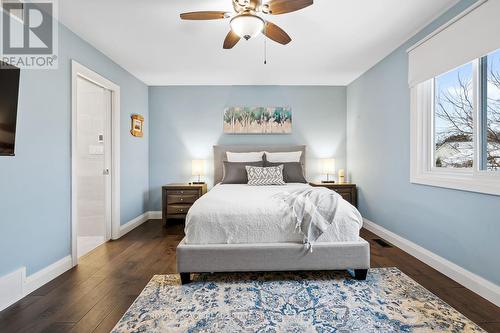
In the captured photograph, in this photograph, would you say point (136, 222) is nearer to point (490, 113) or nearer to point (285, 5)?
point (285, 5)

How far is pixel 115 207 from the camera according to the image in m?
3.76

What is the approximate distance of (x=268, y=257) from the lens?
2297 mm

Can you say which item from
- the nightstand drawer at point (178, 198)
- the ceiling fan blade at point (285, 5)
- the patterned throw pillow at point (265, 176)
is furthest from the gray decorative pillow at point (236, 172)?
the ceiling fan blade at point (285, 5)

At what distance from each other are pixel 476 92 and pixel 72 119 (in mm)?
3885

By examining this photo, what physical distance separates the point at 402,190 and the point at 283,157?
191 cm

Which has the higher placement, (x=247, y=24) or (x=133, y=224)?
(x=247, y=24)

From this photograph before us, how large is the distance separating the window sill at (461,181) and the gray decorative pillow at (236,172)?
2249mm

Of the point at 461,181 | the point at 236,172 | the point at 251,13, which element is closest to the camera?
the point at 251,13

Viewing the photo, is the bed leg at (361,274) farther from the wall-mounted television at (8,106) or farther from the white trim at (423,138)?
the wall-mounted television at (8,106)

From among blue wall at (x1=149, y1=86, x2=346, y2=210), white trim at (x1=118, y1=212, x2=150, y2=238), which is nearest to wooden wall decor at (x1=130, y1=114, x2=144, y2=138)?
blue wall at (x1=149, y1=86, x2=346, y2=210)

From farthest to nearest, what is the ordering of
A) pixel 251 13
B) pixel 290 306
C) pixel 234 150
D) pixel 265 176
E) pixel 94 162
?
pixel 234 150, pixel 265 176, pixel 94 162, pixel 251 13, pixel 290 306

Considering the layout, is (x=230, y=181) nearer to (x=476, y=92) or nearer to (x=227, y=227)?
(x=227, y=227)

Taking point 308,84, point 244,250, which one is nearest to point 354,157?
point 308,84

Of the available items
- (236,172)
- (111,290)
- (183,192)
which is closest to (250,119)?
(236,172)
